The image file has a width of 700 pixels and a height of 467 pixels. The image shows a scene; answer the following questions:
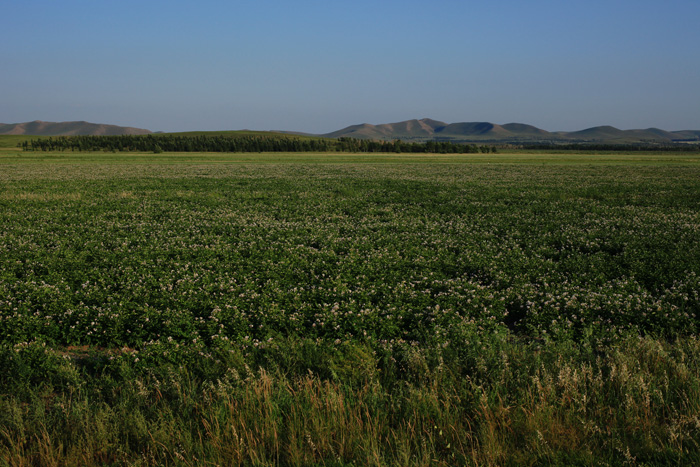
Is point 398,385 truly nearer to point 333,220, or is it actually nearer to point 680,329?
point 680,329

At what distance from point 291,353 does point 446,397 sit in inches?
113

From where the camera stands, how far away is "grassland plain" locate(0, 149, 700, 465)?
457cm

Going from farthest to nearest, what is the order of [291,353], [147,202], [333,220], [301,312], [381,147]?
[381,147] < [147,202] < [333,220] < [301,312] < [291,353]


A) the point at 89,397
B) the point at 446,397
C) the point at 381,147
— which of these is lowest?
the point at 89,397

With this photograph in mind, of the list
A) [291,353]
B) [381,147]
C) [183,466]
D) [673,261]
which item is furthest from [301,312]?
[381,147]

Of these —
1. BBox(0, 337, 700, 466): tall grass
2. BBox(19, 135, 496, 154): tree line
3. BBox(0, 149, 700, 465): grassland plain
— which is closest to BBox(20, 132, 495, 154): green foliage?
BBox(19, 135, 496, 154): tree line

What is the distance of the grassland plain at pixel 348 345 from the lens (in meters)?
4.57

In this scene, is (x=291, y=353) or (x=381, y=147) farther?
(x=381, y=147)

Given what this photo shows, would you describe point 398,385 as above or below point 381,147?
below

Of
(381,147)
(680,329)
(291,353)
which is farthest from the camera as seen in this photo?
(381,147)

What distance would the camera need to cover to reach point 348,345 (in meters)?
6.83

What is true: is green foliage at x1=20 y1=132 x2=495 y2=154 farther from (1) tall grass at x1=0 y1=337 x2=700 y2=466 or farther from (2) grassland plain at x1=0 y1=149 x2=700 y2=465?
(1) tall grass at x1=0 y1=337 x2=700 y2=466

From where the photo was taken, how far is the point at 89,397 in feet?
19.4

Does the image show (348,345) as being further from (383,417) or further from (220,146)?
(220,146)
